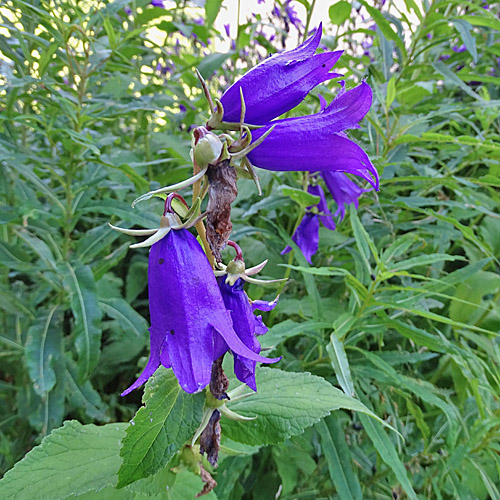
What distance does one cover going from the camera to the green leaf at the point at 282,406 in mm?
725

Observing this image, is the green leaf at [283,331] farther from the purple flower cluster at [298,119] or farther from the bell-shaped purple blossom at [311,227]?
the purple flower cluster at [298,119]

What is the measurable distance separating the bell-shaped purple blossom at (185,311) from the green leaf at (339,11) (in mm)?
1458

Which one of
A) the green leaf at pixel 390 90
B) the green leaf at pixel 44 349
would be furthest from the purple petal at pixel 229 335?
the green leaf at pixel 390 90

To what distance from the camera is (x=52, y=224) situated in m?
1.64

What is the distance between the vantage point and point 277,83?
66 centimetres

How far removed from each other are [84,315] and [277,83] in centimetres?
90

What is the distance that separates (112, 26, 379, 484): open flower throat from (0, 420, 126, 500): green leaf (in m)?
0.19

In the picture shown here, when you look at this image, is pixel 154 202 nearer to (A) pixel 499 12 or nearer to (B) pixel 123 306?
(B) pixel 123 306

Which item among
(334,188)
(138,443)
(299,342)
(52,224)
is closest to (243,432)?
(138,443)

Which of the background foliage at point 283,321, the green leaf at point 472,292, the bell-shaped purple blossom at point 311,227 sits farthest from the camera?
the green leaf at point 472,292

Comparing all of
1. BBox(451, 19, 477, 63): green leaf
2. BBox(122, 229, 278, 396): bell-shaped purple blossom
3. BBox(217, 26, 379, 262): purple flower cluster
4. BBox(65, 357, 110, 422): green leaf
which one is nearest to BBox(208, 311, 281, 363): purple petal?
BBox(122, 229, 278, 396): bell-shaped purple blossom

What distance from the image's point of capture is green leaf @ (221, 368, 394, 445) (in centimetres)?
72

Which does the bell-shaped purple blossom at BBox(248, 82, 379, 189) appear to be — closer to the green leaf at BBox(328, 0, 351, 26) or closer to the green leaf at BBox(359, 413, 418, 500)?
the green leaf at BBox(359, 413, 418, 500)

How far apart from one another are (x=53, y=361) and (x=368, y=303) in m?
1.00
